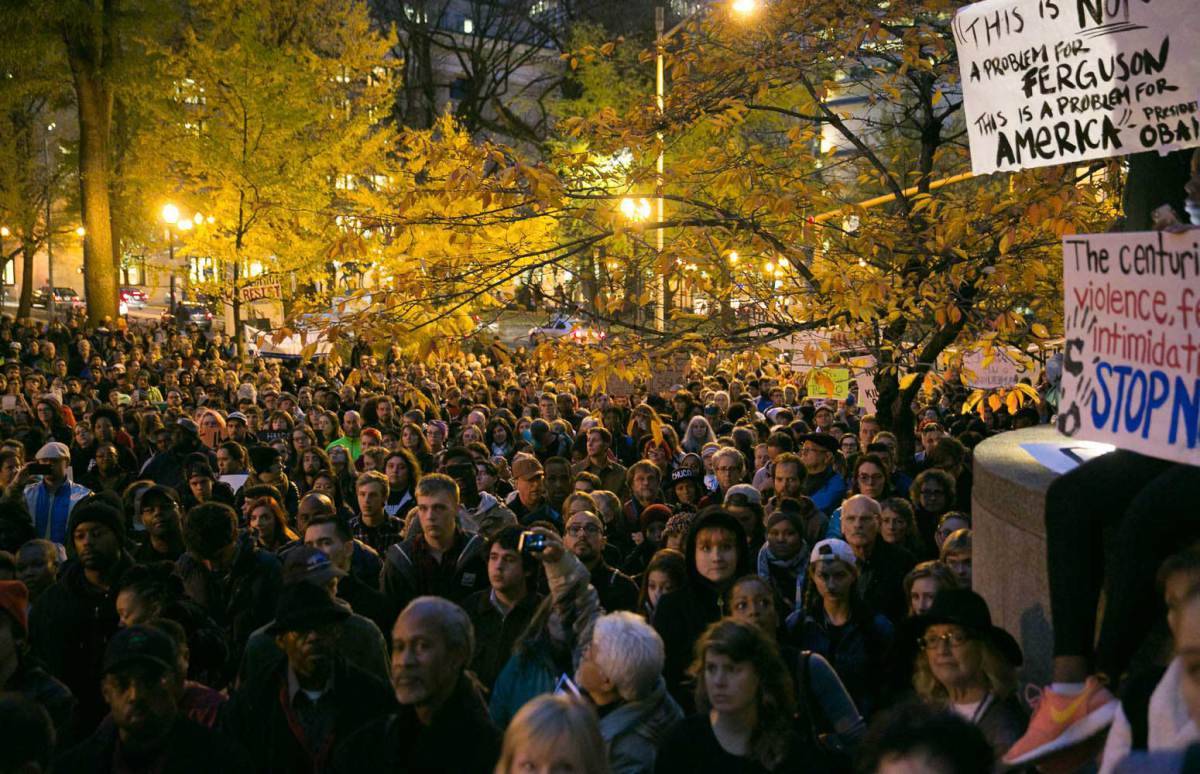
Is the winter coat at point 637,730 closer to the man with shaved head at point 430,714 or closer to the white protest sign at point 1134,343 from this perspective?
the man with shaved head at point 430,714

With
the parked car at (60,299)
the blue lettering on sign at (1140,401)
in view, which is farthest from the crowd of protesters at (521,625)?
the parked car at (60,299)

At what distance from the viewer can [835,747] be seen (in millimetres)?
4957

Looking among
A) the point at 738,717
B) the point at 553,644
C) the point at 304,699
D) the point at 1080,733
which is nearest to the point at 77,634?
the point at 304,699

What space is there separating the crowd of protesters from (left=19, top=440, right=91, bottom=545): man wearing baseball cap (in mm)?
26

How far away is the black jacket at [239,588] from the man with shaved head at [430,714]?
98.6 inches

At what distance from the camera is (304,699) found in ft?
17.4

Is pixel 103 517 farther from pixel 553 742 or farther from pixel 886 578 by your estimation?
pixel 553 742

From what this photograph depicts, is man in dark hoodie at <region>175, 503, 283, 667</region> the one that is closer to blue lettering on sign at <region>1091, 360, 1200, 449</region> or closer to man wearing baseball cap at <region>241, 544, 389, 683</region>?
man wearing baseball cap at <region>241, 544, 389, 683</region>

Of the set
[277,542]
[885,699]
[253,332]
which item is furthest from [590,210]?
[253,332]

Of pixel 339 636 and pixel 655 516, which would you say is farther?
pixel 655 516

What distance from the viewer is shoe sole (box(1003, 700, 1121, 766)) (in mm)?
3275

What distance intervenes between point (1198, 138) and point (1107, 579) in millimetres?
1609

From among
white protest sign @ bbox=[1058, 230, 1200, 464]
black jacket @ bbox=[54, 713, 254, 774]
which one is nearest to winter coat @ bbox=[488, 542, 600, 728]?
black jacket @ bbox=[54, 713, 254, 774]

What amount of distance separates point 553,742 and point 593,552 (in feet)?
13.3
